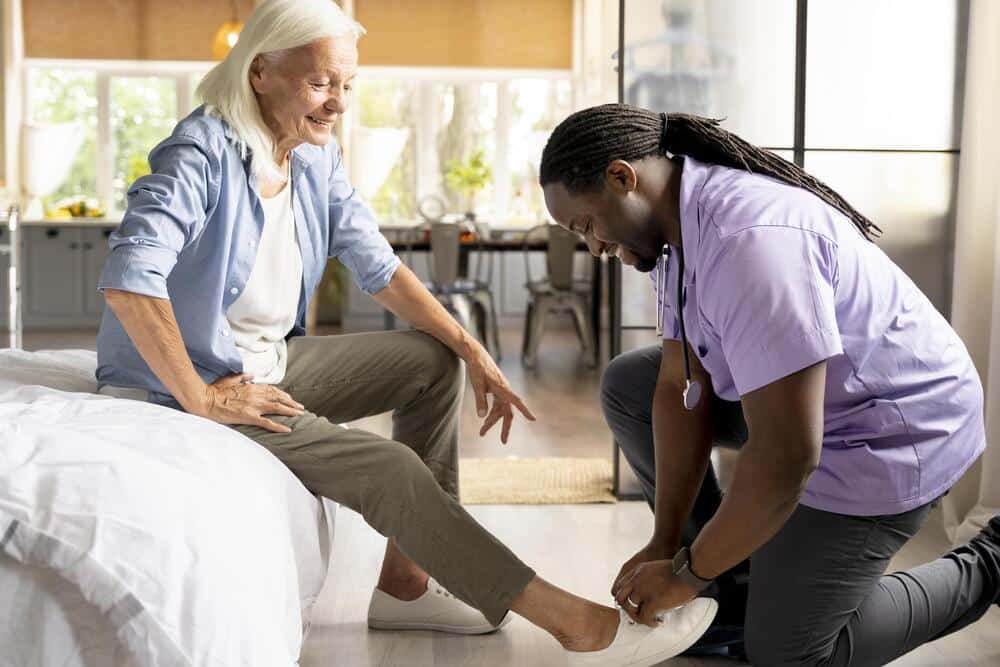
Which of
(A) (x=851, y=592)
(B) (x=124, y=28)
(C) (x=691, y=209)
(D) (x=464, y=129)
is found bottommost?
(A) (x=851, y=592)

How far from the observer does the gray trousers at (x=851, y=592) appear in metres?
1.57

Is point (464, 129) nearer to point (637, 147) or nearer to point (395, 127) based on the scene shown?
point (395, 127)

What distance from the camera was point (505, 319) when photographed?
28.5 feet

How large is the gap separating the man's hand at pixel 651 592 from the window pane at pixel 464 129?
24.7ft

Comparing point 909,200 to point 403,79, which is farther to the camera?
point 403,79

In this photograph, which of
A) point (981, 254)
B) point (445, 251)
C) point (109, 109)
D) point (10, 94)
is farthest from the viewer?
point (109, 109)

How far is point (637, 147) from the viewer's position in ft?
4.91

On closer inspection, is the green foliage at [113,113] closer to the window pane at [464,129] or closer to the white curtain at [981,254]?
the window pane at [464,129]

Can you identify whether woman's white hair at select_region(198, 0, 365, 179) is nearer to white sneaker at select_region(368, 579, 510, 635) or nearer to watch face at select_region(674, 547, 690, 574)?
white sneaker at select_region(368, 579, 510, 635)

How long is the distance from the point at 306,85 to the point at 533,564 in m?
1.14

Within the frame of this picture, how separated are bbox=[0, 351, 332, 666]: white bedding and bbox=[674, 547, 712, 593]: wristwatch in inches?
18.8

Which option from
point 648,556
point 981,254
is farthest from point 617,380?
point 981,254

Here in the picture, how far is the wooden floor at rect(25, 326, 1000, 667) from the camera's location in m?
1.92

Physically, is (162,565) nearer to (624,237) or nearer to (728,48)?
(624,237)
